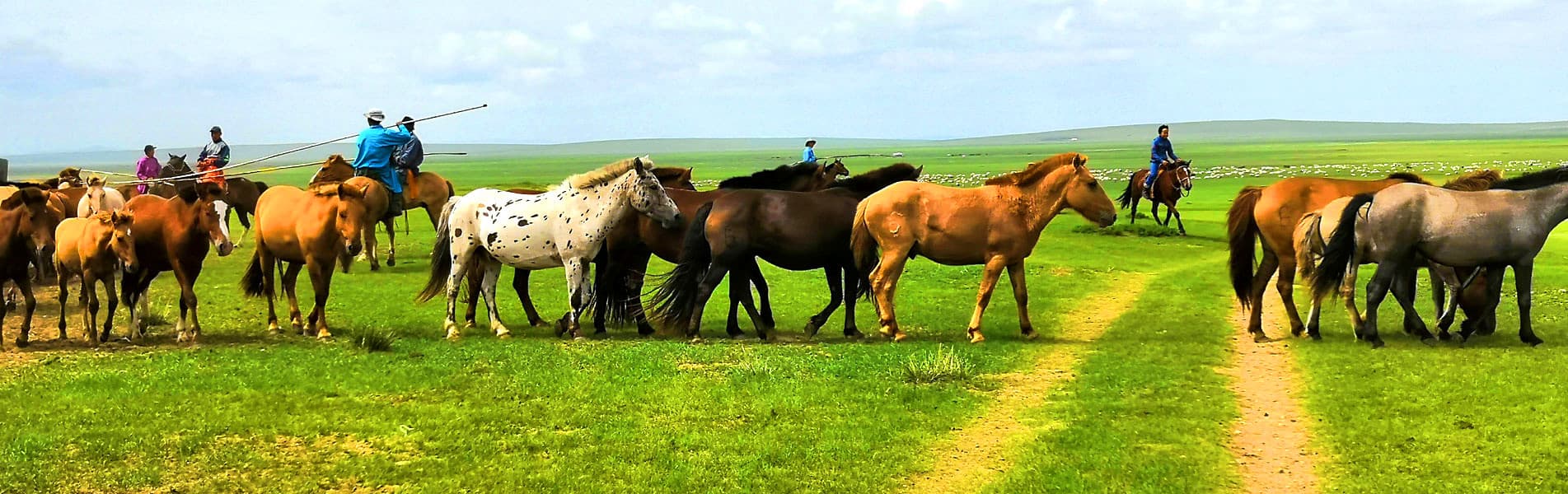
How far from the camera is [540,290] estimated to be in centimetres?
1705

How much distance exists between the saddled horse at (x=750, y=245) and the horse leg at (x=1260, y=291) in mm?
4118

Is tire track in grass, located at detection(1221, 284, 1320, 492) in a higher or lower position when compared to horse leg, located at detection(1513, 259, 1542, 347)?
lower

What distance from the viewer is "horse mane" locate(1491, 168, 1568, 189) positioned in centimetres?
1212

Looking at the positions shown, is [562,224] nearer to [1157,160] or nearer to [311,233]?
[311,233]

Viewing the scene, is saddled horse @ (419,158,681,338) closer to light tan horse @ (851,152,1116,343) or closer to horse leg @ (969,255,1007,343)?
light tan horse @ (851,152,1116,343)

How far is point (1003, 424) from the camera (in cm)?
871

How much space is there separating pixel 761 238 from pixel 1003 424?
4.34 metres

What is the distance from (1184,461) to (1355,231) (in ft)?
18.5

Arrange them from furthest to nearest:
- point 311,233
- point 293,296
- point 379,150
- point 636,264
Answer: point 379,150
point 636,264
point 293,296
point 311,233

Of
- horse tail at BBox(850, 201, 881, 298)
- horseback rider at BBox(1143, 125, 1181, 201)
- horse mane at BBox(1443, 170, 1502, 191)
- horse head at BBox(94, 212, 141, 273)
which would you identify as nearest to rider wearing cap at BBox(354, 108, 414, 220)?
horse head at BBox(94, 212, 141, 273)

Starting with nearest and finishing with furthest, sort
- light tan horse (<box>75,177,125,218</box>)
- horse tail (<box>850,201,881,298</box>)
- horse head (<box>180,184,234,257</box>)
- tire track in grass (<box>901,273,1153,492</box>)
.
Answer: tire track in grass (<box>901,273,1153,492</box>), horse head (<box>180,184,234,257</box>), horse tail (<box>850,201,881,298</box>), light tan horse (<box>75,177,125,218</box>)

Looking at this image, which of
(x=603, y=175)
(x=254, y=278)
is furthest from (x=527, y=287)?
(x=254, y=278)

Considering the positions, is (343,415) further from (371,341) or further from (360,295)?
(360,295)

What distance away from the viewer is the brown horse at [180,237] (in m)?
11.8
